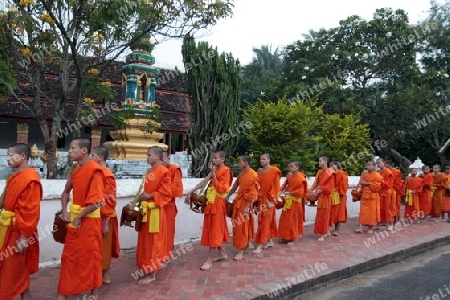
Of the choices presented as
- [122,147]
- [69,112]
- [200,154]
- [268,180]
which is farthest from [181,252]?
[69,112]

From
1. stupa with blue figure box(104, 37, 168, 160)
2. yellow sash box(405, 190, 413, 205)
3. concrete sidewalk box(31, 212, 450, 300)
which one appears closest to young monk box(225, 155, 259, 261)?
concrete sidewalk box(31, 212, 450, 300)

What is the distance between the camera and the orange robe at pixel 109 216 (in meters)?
4.43

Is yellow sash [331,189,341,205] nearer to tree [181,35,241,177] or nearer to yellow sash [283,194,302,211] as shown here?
yellow sash [283,194,302,211]

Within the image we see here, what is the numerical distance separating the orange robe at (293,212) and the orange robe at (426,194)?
5207 mm

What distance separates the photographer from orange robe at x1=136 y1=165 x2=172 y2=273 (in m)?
4.85

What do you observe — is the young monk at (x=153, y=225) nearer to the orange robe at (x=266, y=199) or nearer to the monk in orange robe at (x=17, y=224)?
the monk in orange robe at (x=17, y=224)

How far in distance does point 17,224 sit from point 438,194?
11173 millimetres

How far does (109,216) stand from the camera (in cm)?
452

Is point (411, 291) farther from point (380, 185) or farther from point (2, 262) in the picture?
Answer: point (2, 262)

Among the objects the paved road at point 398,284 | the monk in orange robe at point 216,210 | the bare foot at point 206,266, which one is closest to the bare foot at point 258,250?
the monk in orange robe at point 216,210

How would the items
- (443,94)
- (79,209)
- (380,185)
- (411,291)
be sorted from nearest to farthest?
(79,209) < (411,291) < (380,185) < (443,94)

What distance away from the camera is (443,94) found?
20.0 meters

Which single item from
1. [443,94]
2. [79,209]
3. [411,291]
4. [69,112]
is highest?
[443,94]

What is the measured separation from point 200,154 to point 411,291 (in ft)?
20.8
